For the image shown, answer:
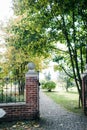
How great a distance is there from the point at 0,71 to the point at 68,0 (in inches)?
445

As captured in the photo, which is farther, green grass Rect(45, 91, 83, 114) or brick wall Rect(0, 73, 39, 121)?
green grass Rect(45, 91, 83, 114)

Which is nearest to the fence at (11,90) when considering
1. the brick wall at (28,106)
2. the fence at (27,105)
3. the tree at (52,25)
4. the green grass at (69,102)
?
the fence at (27,105)

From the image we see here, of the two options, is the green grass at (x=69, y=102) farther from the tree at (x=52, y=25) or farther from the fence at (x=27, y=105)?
the fence at (x=27, y=105)

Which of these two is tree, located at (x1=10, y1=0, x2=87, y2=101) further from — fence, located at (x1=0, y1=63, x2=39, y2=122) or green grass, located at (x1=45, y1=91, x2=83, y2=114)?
fence, located at (x1=0, y1=63, x2=39, y2=122)

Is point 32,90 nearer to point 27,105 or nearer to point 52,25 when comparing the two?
point 27,105

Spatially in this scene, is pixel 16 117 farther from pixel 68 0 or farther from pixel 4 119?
pixel 68 0

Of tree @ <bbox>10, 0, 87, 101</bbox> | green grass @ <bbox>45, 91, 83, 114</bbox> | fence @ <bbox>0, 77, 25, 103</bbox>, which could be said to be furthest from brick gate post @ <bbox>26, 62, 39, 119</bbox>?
tree @ <bbox>10, 0, 87, 101</bbox>

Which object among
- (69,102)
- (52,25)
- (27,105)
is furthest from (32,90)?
(69,102)

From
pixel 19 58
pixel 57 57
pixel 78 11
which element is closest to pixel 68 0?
pixel 78 11

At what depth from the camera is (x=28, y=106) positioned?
35.6 ft

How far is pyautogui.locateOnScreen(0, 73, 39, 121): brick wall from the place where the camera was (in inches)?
419

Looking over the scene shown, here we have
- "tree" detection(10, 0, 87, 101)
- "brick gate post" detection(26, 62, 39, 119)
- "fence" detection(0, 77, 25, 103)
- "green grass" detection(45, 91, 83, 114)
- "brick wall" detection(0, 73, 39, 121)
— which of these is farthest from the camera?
"green grass" detection(45, 91, 83, 114)

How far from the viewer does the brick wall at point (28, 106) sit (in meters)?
10.6

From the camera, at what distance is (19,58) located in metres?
20.8
